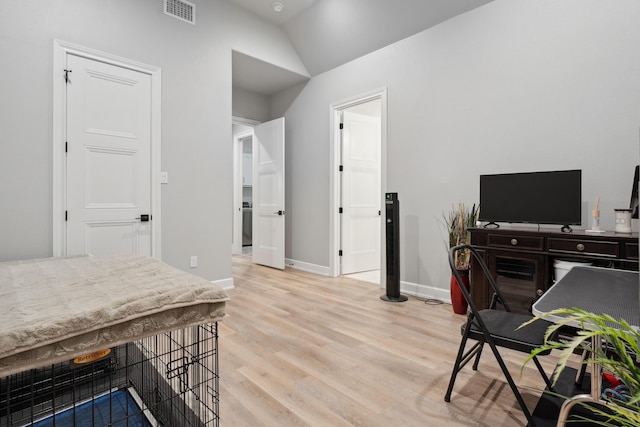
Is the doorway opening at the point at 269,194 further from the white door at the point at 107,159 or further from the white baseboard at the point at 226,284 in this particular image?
the white door at the point at 107,159

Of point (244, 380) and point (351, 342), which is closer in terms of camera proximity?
point (244, 380)

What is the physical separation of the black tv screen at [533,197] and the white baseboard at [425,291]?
0.96m

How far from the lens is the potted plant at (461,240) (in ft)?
10.4

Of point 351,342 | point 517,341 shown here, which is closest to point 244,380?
point 351,342

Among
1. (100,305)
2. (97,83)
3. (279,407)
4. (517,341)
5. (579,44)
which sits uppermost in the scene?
(579,44)

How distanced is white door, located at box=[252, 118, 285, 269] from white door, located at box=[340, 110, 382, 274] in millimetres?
1029

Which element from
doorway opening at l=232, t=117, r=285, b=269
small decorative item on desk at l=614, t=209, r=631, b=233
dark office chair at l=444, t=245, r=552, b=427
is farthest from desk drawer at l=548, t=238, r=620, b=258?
doorway opening at l=232, t=117, r=285, b=269

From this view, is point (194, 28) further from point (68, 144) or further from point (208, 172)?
point (68, 144)

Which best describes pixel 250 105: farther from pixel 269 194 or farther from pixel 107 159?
pixel 107 159

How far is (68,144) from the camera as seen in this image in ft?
9.62

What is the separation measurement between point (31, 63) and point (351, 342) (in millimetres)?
3432

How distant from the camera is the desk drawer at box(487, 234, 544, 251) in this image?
2.62 m

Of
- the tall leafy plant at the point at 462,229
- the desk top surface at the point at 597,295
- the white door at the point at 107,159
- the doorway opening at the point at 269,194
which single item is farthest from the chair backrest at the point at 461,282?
the doorway opening at the point at 269,194

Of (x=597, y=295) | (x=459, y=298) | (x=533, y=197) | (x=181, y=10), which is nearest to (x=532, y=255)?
(x=533, y=197)
